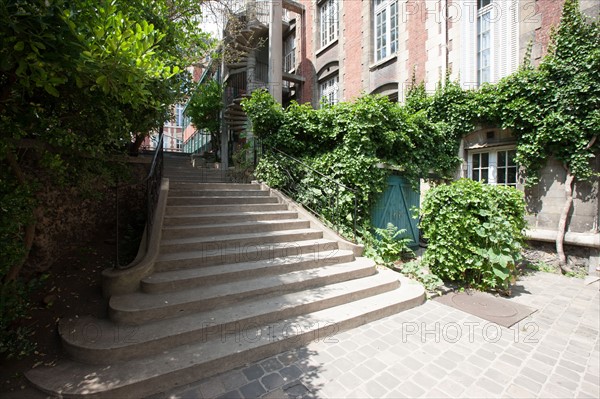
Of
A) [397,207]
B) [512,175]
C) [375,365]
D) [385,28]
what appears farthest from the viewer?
[385,28]

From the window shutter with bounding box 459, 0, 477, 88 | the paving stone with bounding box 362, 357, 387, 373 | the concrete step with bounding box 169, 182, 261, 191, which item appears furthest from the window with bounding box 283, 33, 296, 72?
the paving stone with bounding box 362, 357, 387, 373

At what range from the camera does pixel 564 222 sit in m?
6.08

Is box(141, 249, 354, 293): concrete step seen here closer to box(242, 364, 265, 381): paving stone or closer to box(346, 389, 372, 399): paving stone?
box(242, 364, 265, 381): paving stone

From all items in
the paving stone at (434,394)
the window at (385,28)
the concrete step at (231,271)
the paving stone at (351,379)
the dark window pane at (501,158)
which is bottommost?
the paving stone at (434,394)

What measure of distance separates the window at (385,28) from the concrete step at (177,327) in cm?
958

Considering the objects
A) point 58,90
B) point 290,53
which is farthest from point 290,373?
point 290,53

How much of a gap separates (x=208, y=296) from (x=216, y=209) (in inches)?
99.4

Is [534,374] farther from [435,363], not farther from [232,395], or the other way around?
[232,395]

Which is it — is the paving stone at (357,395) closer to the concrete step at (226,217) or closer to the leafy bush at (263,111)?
the concrete step at (226,217)

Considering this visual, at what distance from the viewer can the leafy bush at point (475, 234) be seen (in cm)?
461

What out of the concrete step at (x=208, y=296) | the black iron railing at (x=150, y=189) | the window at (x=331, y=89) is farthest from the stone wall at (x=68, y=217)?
the window at (x=331, y=89)

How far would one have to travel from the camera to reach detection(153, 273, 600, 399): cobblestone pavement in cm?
249

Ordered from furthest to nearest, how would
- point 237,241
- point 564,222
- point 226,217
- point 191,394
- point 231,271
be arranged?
point 564,222 < point 226,217 < point 237,241 < point 231,271 < point 191,394

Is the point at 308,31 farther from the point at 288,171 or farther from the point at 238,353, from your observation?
the point at 238,353
